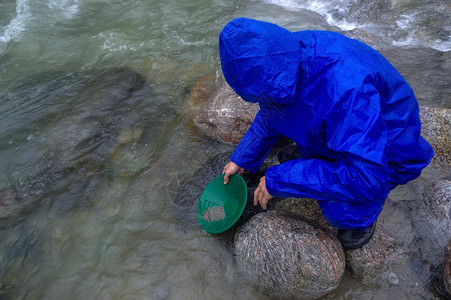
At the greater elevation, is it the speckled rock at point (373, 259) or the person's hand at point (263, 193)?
the person's hand at point (263, 193)

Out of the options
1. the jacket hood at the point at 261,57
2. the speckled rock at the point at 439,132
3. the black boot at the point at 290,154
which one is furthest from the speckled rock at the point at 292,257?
the speckled rock at the point at 439,132

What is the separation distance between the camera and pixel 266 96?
1893mm

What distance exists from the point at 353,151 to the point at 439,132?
195 cm

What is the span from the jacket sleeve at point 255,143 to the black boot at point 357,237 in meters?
0.89

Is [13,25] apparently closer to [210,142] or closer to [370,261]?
[210,142]

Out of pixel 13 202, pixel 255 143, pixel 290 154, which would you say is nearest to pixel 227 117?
pixel 290 154

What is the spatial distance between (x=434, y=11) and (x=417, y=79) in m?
2.40

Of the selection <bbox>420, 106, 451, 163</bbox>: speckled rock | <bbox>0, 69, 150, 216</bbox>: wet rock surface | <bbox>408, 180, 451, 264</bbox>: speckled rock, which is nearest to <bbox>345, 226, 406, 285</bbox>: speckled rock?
<bbox>408, 180, 451, 264</bbox>: speckled rock

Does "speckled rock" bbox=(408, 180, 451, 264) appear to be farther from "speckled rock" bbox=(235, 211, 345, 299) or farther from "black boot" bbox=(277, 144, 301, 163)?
"black boot" bbox=(277, 144, 301, 163)

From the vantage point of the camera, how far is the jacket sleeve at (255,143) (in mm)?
2719

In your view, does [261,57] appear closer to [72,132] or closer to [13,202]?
[13,202]

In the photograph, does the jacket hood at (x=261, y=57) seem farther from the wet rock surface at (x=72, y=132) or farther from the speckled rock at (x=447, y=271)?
the wet rock surface at (x=72, y=132)

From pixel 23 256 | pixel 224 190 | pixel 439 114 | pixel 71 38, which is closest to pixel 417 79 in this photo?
pixel 439 114

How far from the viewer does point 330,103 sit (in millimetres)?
1883
